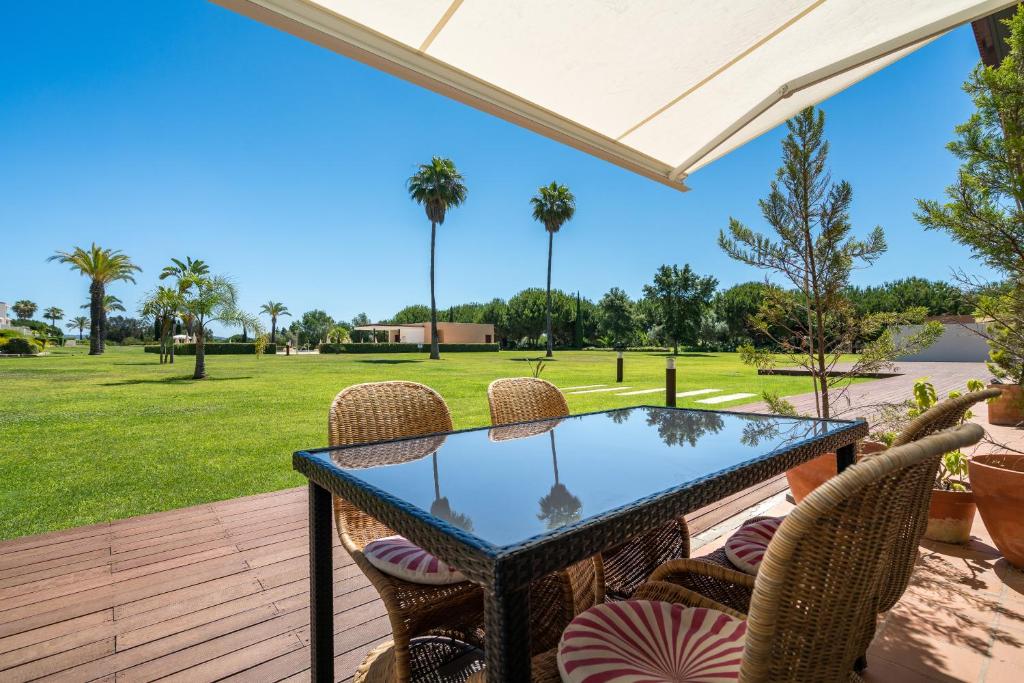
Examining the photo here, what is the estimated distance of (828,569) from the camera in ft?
2.19

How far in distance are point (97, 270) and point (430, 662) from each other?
3466 cm

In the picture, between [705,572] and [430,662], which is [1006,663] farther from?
[430,662]

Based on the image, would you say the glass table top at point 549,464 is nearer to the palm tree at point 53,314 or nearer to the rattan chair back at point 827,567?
the rattan chair back at point 827,567

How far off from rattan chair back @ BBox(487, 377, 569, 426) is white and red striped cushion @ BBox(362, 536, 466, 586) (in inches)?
33.6

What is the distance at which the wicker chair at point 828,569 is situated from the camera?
0.63 m

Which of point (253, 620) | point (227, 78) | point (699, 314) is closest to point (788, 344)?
point (253, 620)

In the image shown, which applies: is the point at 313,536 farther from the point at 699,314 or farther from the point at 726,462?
the point at 699,314

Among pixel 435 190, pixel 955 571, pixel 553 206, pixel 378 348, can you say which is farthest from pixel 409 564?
pixel 378 348

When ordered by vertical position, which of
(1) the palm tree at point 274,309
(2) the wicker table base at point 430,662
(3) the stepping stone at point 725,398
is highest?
(1) the palm tree at point 274,309

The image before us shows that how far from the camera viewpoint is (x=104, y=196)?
110 feet

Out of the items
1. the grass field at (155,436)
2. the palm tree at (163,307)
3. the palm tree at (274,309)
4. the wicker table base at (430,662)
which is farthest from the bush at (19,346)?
the wicker table base at (430,662)

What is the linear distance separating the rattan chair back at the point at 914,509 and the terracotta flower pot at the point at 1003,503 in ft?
4.71

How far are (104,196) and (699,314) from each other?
1706 inches

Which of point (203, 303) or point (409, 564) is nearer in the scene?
point (409, 564)
